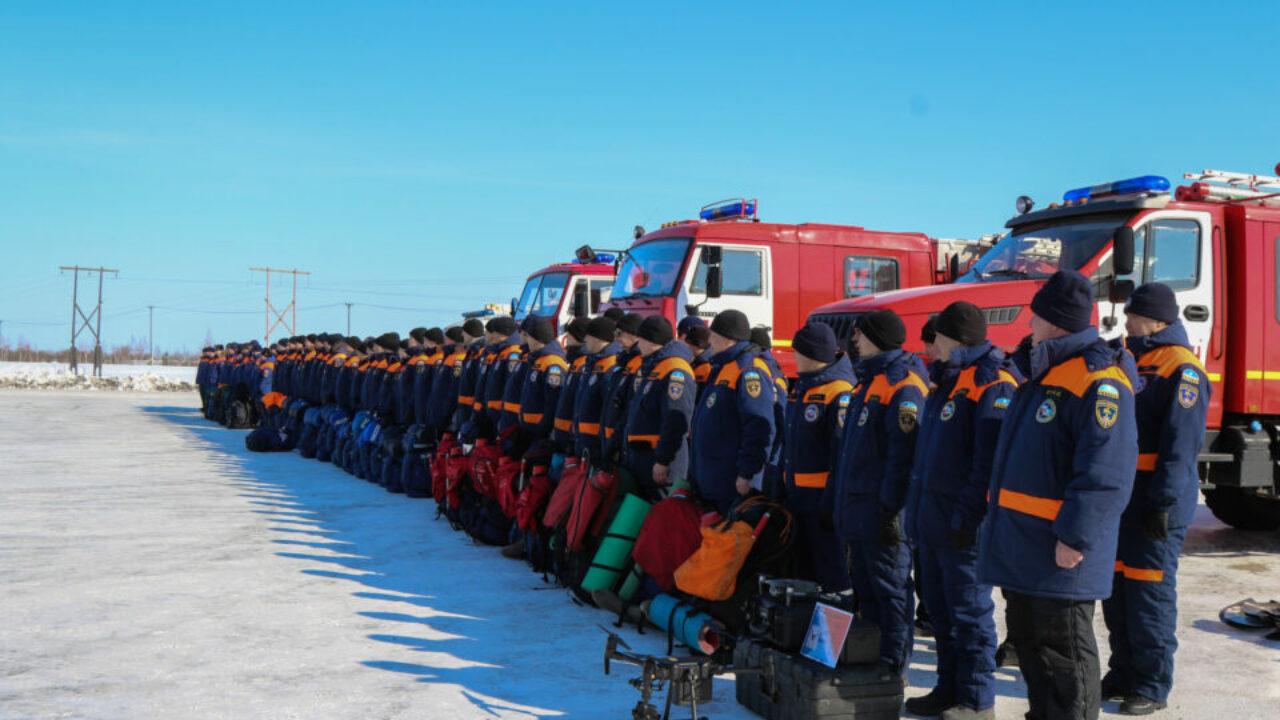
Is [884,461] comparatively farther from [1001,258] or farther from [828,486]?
[1001,258]

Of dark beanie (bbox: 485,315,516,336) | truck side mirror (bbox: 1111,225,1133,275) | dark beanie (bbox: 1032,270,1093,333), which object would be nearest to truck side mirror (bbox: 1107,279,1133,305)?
truck side mirror (bbox: 1111,225,1133,275)

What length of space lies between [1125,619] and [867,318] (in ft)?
6.75

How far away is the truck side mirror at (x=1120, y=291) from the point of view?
8.30 m

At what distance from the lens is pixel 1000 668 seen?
229 inches

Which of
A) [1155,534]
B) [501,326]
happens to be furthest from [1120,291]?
[501,326]

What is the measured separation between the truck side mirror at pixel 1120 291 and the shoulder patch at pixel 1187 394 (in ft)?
10.9

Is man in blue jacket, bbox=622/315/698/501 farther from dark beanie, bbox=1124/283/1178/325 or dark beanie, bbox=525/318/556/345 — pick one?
dark beanie, bbox=1124/283/1178/325

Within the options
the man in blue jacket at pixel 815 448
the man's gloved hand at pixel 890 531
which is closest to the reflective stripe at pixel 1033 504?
the man's gloved hand at pixel 890 531

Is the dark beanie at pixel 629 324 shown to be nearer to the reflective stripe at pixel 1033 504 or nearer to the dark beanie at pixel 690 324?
the dark beanie at pixel 690 324

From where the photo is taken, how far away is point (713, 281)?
456 inches

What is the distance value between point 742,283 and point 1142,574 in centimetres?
A: 727

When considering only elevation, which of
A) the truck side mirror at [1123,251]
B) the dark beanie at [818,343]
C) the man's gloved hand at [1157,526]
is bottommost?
the man's gloved hand at [1157,526]

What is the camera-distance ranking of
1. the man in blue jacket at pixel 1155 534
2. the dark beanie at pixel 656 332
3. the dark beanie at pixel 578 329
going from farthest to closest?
the dark beanie at pixel 578 329 → the dark beanie at pixel 656 332 → the man in blue jacket at pixel 1155 534

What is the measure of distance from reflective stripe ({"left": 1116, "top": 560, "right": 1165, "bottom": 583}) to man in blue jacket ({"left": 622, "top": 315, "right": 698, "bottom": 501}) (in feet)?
9.43
